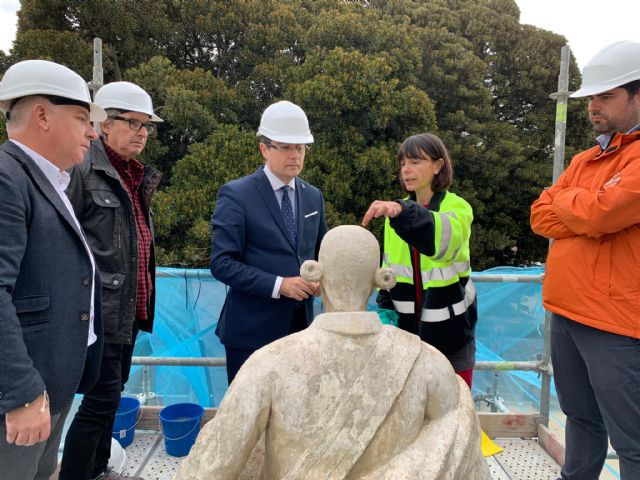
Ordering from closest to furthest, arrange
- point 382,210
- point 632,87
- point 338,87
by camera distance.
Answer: point 382,210 < point 632,87 < point 338,87

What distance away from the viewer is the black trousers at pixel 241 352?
9.02 ft

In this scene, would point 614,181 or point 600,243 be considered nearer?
point 614,181

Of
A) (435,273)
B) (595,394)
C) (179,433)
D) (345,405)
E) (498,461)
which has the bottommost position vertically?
(498,461)

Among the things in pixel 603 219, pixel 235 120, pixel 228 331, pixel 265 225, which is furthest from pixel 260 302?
pixel 235 120

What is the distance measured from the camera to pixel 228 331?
8.89 ft

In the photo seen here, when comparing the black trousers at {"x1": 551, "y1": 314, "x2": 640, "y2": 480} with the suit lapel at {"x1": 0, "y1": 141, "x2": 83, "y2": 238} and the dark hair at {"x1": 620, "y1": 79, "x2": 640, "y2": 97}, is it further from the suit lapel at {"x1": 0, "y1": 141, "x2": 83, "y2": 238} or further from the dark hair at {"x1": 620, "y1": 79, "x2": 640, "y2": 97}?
the suit lapel at {"x1": 0, "y1": 141, "x2": 83, "y2": 238}

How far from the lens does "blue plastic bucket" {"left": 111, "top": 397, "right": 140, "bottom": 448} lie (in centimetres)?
344

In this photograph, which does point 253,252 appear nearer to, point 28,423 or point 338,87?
point 28,423

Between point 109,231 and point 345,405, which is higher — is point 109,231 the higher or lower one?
the higher one

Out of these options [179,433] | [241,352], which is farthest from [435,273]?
[179,433]

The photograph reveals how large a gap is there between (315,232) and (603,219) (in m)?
1.44

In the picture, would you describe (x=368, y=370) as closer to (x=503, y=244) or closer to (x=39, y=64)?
(x=39, y=64)

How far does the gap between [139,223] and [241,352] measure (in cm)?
91

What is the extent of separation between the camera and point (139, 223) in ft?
9.34
